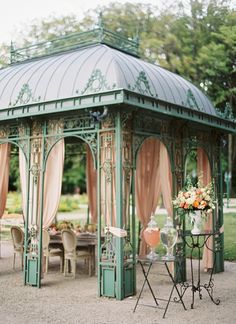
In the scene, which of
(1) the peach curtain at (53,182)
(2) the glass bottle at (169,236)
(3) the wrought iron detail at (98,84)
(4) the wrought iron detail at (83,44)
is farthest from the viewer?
(4) the wrought iron detail at (83,44)

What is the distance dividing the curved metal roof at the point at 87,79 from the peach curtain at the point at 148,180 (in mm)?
1430

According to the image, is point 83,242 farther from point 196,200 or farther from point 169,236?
point 196,200

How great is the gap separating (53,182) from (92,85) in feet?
6.70

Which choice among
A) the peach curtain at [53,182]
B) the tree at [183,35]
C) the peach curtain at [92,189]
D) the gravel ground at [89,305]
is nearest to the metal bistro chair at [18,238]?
the gravel ground at [89,305]

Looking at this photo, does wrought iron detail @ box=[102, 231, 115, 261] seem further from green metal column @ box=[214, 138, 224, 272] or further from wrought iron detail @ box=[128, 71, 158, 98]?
green metal column @ box=[214, 138, 224, 272]

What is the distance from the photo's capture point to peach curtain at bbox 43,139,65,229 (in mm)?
8062

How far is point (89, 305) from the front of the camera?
6.60 m

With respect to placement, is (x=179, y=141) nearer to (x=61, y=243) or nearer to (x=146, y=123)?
(x=146, y=123)

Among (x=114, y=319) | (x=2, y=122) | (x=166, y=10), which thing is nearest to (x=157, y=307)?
(x=114, y=319)

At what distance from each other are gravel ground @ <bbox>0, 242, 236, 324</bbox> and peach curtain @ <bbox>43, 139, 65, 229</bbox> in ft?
4.28

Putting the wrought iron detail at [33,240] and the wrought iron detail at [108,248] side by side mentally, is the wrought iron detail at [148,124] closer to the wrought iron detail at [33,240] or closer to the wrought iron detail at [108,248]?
the wrought iron detail at [108,248]

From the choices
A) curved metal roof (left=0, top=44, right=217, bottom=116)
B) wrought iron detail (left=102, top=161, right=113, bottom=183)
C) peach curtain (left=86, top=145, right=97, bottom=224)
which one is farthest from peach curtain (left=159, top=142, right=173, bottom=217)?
peach curtain (left=86, top=145, right=97, bottom=224)

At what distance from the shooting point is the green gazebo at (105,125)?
7.10 metres

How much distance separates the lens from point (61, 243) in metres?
9.41
